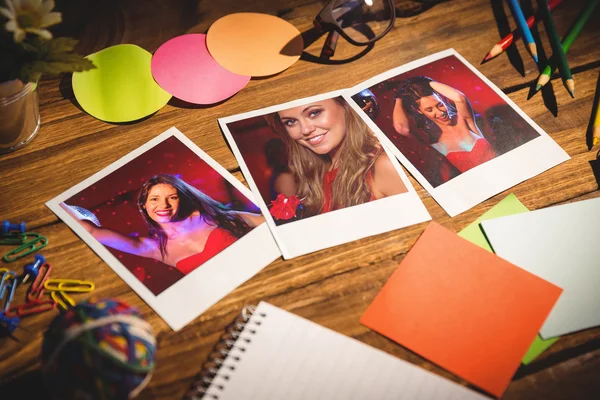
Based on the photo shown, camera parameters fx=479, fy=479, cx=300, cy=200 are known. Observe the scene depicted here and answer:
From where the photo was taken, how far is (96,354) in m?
0.52

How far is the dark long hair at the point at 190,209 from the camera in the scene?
0.76 metres

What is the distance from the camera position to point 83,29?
0.98m

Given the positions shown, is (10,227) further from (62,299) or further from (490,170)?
(490,170)

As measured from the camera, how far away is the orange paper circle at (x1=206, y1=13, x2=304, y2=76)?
3.12ft

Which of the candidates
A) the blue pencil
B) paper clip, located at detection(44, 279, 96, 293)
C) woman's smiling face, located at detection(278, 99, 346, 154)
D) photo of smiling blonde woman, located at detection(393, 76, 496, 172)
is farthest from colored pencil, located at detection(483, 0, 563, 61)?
paper clip, located at detection(44, 279, 96, 293)

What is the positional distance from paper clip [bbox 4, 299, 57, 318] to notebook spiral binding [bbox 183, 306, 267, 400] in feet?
0.78

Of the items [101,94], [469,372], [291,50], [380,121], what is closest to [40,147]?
[101,94]

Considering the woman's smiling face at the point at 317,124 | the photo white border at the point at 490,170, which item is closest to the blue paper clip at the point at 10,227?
the woman's smiling face at the point at 317,124

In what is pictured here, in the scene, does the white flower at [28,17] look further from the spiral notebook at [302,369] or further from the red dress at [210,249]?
the spiral notebook at [302,369]

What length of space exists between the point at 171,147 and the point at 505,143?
61cm

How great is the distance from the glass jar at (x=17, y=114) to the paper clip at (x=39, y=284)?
24 cm

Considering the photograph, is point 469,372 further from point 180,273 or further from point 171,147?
point 171,147

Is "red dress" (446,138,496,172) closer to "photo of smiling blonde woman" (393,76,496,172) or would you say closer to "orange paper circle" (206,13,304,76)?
"photo of smiling blonde woman" (393,76,496,172)

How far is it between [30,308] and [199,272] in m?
0.24
